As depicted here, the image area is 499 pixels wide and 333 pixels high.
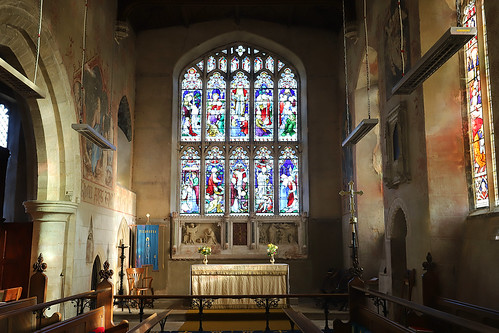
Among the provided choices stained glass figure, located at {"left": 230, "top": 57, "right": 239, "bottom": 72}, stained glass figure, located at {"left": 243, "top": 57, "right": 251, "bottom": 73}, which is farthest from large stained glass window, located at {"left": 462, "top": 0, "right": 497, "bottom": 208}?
stained glass figure, located at {"left": 230, "top": 57, "right": 239, "bottom": 72}

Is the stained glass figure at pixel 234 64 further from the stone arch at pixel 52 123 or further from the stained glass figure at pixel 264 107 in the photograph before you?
the stone arch at pixel 52 123

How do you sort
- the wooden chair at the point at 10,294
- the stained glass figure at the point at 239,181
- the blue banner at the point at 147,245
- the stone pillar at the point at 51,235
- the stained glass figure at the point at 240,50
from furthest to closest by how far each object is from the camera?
the stained glass figure at the point at 240,50
the stained glass figure at the point at 239,181
the blue banner at the point at 147,245
the stone pillar at the point at 51,235
the wooden chair at the point at 10,294

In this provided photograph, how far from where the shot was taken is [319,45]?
16.3 m

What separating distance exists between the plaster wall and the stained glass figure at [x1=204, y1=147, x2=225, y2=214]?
1133mm

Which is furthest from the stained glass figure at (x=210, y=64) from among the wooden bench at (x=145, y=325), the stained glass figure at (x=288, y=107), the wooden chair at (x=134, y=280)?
the wooden bench at (x=145, y=325)

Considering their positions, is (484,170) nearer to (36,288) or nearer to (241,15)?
(36,288)

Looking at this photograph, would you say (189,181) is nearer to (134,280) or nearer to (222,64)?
(134,280)

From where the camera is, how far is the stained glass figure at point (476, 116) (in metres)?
7.68

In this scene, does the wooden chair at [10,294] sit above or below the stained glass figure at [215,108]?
below

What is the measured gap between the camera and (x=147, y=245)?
14734 millimetres

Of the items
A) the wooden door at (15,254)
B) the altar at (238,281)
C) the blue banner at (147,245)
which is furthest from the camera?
the blue banner at (147,245)

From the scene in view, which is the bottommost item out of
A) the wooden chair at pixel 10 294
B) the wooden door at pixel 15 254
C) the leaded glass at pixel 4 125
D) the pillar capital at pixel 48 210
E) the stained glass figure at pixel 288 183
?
the wooden chair at pixel 10 294

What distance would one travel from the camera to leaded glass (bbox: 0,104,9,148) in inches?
524

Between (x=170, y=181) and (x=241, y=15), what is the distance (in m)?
5.69
